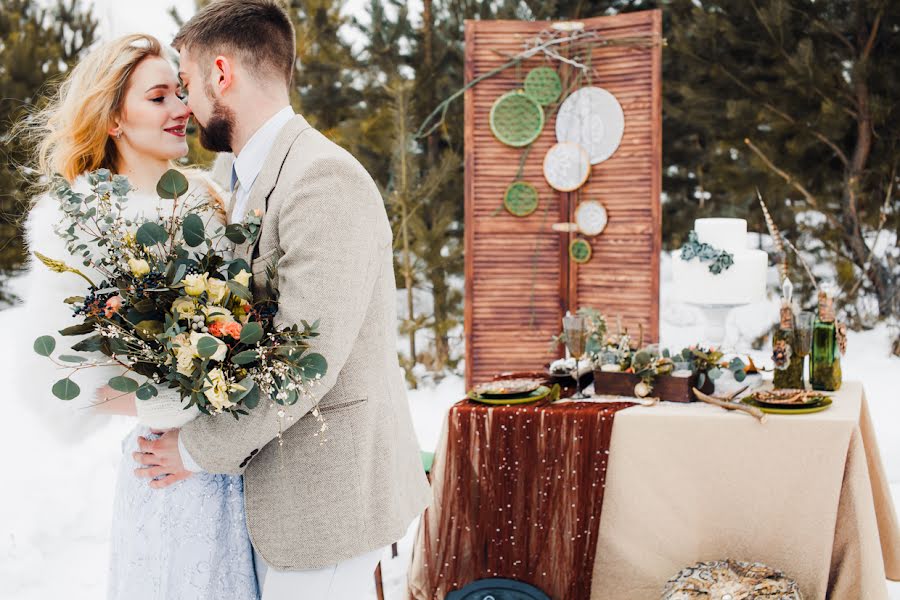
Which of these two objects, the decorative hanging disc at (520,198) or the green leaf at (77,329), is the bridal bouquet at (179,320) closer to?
the green leaf at (77,329)

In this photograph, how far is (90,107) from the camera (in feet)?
5.74

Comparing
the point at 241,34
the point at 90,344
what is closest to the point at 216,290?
the point at 90,344

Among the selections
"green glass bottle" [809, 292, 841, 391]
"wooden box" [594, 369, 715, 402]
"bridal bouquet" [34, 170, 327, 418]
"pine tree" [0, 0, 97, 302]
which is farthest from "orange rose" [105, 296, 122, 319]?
"pine tree" [0, 0, 97, 302]

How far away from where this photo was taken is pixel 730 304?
2809 millimetres

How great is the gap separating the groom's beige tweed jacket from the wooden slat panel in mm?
3451

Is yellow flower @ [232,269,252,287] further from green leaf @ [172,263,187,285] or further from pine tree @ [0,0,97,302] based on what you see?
pine tree @ [0,0,97,302]

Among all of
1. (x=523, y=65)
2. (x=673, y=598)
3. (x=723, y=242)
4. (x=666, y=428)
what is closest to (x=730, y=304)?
(x=723, y=242)

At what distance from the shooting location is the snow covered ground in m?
3.22

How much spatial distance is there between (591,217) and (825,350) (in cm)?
224

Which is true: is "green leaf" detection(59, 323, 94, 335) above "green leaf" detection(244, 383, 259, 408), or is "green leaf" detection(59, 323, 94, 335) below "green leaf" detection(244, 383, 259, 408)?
above

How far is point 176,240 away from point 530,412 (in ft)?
5.13

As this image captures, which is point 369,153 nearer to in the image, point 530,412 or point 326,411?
point 530,412

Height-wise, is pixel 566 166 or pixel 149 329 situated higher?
pixel 566 166

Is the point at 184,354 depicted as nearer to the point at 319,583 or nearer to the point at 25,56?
the point at 319,583
